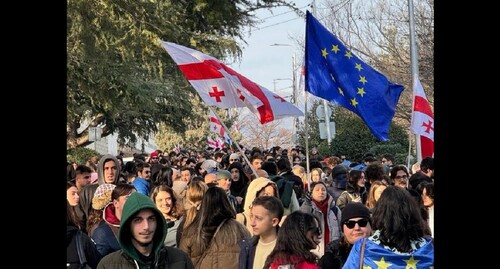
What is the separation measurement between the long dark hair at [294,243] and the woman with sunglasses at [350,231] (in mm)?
277

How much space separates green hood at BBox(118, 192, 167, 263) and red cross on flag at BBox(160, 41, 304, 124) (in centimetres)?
616

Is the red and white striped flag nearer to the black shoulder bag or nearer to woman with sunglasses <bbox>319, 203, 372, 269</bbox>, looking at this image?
woman with sunglasses <bbox>319, 203, 372, 269</bbox>

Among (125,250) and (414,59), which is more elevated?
(414,59)

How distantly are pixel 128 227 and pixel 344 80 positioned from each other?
6.47 metres

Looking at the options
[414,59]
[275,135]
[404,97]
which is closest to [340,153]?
[404,97]

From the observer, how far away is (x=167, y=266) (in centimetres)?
460

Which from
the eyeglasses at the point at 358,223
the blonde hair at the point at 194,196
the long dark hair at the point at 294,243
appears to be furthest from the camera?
the blonde hair at the point at 194,196

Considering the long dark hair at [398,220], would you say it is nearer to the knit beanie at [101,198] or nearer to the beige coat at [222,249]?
the beige coat at [222,249]

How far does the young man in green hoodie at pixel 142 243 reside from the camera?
459 cm

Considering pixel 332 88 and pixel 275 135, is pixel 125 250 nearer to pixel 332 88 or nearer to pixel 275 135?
pixel 332 88

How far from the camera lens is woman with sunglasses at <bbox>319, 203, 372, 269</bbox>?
219 inches

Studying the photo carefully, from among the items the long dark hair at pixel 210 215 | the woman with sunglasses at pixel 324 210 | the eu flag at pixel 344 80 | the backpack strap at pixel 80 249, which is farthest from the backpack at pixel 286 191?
the backpack strap at pixel 80 249
